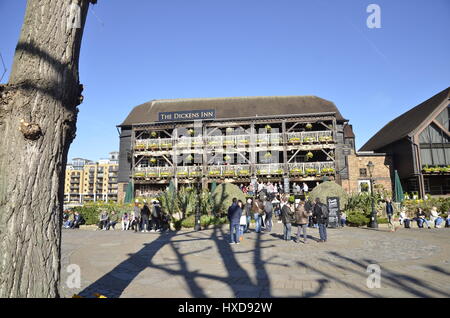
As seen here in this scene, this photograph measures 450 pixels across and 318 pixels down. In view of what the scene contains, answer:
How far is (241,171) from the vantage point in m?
24.1

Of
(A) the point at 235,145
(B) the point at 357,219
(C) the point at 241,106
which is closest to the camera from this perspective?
(B) the point at 357,219

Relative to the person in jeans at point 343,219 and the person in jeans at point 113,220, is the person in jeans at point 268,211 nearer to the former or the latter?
the person in jeans at point 343,219

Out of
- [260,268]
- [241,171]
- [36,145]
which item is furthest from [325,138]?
[36,145]

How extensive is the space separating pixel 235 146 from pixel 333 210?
1296 centimetres

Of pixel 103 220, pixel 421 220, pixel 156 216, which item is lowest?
pixel 421 220

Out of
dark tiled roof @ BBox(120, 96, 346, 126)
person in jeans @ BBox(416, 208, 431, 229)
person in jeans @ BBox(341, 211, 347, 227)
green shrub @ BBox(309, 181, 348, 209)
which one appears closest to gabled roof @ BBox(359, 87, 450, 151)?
dark tiled roof @ BBox(120, 96, 346, 126)

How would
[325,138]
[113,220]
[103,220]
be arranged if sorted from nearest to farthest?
1. [103,220]
2. [113,220]
3. [325,138]

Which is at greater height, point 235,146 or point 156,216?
point 235,146

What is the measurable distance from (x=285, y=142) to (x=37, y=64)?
2292 cm

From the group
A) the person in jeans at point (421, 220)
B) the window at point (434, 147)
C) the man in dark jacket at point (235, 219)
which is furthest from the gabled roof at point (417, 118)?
the man in dark jacket at point (235, 219)

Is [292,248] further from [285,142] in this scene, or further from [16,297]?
[285,142]

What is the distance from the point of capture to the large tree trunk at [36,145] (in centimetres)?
237

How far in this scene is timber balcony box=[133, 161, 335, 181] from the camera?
77.7 feet

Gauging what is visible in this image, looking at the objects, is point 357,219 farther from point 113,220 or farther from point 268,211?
point 113,220
